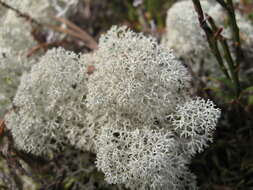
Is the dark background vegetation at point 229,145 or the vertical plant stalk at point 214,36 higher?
the vertical plant stalk at point 214,36

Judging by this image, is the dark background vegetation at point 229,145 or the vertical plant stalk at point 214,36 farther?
the dark background vegetation at point 229,145

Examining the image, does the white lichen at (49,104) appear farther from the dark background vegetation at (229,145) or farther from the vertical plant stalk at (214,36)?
the vertical plant stalk at (214,36)

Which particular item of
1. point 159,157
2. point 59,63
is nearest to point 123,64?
point 59,63

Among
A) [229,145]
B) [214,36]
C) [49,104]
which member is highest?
[214,36]

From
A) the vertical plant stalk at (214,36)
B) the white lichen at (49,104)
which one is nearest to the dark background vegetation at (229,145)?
the vertical plant stalk at (214,36)

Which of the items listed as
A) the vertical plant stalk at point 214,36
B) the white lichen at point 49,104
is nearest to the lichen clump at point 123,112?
the white lichen at point 49,104

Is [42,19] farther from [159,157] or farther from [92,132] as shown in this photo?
[159,157]

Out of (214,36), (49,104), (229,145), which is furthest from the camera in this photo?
(229,145)

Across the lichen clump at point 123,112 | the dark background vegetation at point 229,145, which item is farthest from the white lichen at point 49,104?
the dark background vegetation at point 229,145

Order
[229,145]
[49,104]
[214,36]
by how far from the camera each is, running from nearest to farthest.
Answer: [214,36]
[49,104]
[229,145]

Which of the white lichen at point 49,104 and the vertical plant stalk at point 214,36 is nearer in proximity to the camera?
the vertical plant stalk at point 214,36

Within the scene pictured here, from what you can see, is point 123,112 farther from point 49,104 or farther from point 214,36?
point 214,36

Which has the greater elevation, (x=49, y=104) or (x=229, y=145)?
(x=229, y=145)

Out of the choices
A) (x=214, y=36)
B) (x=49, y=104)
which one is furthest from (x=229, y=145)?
(x=49, y=104)
